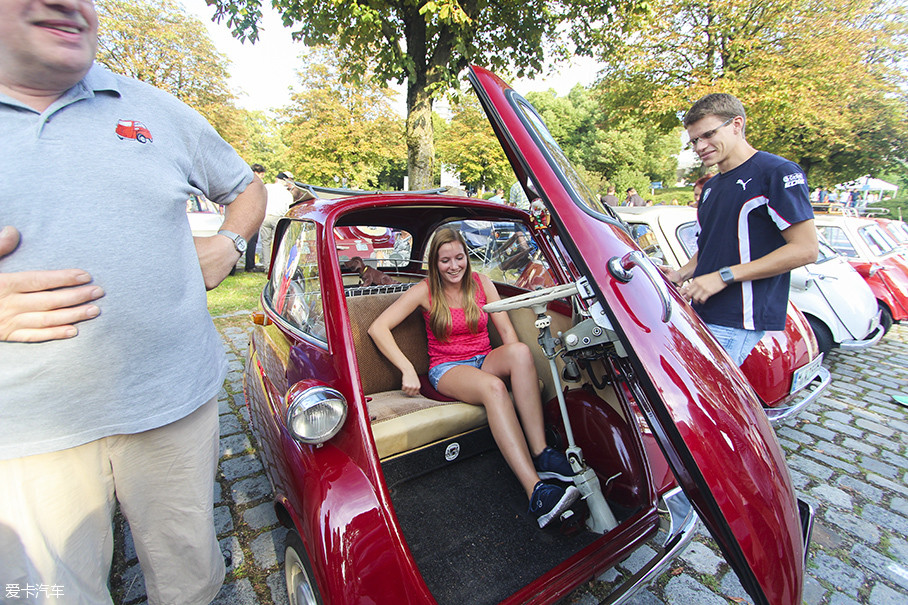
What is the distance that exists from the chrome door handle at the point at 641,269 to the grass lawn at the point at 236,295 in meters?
5.70

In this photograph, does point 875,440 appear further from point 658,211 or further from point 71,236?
point 71,236

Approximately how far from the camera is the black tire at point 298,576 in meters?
1.51

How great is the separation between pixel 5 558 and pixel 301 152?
2212 centimetres

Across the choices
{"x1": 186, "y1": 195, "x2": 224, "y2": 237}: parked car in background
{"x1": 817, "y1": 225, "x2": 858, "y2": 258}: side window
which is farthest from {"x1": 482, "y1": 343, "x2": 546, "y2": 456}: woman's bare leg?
{"x1": 186, "y1": 195, "x2": 224, "y2": 237}: parked car in background

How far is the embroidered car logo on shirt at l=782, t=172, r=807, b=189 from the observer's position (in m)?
2.13

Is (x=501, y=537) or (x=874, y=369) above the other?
(x=501, y=537)

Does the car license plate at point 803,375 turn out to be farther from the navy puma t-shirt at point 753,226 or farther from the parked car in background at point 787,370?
the navy puma t-shirt at point 753,226

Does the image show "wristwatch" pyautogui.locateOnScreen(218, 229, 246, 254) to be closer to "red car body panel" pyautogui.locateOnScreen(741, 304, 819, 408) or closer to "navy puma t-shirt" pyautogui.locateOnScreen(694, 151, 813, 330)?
"navy puma t-shirt" pyautogui.locateOnScreen(694, 151, 813, 330)

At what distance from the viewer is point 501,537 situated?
1.98 metres

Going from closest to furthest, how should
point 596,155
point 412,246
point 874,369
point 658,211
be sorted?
point 412,246
point 658,211
point 874,369
point 596,155

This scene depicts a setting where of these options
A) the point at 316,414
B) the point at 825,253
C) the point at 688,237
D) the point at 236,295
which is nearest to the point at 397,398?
the point at 316,414

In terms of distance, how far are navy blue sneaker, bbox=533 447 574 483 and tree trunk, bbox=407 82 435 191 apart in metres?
5.47

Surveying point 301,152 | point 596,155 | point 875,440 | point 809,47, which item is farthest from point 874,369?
point 596,155

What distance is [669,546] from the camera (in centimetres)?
163
